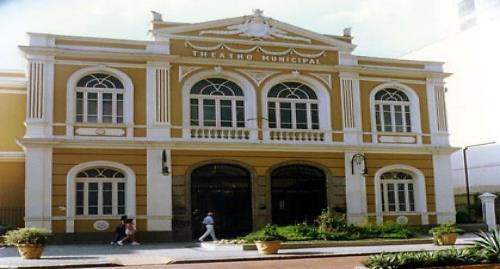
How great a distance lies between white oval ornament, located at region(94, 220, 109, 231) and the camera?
86.1 ft

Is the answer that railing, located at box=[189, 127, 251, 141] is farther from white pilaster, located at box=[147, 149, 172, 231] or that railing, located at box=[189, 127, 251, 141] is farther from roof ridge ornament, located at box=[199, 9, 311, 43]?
roof ridge ornament, located at box=[199, 9, 311, 43]

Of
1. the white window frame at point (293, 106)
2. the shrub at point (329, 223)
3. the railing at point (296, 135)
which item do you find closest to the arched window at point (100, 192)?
the railing at point (296, 135)

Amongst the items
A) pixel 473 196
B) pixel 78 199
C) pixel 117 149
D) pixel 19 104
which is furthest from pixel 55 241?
pixel 473 196

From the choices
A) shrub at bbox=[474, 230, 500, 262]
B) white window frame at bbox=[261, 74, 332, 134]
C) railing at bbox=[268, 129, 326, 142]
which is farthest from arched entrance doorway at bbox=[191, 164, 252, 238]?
shrub at bbox=[474, 230, 500, 262]

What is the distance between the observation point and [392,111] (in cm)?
3145

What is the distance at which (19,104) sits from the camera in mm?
31312

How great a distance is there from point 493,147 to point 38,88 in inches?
1166

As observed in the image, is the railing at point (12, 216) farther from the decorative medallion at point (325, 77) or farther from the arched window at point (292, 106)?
the decorative medallion at point (325, 77)

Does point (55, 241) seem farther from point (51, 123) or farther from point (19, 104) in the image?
point (19, 104)

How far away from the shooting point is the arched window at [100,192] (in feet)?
86.8

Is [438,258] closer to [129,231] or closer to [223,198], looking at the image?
[129,231]

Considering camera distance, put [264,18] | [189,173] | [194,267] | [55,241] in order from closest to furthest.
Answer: [194,267]
[55,241]
[189,173]
[264,18]

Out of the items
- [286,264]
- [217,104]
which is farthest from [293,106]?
[286,264]

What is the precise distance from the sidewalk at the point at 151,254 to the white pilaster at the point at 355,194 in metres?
5.36
